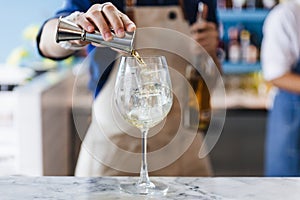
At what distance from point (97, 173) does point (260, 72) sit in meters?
2.54

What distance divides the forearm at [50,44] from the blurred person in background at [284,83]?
126cm

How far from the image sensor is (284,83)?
244 centimetres

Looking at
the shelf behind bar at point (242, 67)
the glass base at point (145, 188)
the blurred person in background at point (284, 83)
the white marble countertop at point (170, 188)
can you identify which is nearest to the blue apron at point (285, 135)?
the blurred person in background at point (284, 83)

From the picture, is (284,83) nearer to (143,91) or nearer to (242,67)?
(242,67)

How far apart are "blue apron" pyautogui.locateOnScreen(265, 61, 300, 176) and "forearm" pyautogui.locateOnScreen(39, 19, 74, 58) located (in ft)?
4.46

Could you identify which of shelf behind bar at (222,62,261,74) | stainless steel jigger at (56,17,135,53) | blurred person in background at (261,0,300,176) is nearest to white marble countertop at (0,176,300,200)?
stainless steel jigger at (56,17,135,53)

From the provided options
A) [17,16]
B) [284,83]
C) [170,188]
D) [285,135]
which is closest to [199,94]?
[170,188]

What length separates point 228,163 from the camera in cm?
349

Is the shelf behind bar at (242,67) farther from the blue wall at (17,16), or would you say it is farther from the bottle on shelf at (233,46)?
the blue wall at (17,16)

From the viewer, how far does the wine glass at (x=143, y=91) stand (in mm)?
956

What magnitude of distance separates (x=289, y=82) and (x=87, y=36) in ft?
5.24

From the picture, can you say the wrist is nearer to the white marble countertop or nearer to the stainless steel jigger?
the stainless steel jigger

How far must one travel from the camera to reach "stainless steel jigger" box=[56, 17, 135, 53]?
3.20 feet

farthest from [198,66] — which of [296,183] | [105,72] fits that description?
[296,183]
